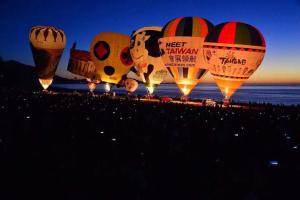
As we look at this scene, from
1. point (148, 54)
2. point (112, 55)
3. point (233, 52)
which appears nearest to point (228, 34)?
point (233, 52)

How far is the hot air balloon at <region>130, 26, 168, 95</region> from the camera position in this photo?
114ft

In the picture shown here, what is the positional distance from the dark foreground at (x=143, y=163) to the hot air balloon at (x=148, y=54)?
2260 centimetres

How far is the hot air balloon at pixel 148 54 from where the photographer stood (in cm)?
3490

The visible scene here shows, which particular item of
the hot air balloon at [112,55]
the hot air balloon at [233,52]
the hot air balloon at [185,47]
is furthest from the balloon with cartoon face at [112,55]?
the hot air balloon at [233,52]

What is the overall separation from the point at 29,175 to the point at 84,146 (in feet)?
8.74

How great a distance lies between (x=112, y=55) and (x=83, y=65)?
11.4m

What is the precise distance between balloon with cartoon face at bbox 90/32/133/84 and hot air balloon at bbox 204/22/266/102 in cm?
1628

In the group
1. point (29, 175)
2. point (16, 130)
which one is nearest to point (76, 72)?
point (16, 130)

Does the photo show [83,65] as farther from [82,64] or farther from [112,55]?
[112,55]

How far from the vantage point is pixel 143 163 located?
315 inches

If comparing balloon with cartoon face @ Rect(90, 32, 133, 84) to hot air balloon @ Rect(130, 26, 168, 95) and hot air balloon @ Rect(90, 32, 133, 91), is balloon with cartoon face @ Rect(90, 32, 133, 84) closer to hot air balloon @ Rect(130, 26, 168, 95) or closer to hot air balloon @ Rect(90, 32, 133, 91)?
hot air balloon @ Rect(90, 32, 133, 91)

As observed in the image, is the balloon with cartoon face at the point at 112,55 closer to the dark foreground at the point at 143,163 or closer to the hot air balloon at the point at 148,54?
the hot air balloon at the point at 148,54

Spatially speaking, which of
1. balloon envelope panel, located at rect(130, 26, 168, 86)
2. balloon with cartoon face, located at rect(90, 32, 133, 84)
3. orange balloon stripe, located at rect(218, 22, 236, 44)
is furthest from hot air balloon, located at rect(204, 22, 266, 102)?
balloon with cartoon face, located at rect(90, 32, 133, 84)

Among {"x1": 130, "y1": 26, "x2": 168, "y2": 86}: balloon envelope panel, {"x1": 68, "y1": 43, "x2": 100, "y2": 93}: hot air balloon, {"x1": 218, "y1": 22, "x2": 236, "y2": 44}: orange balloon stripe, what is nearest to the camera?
{"x1": 218, "y1": 22, "x2": 236, "y2": 44}: orange balloon stripe
